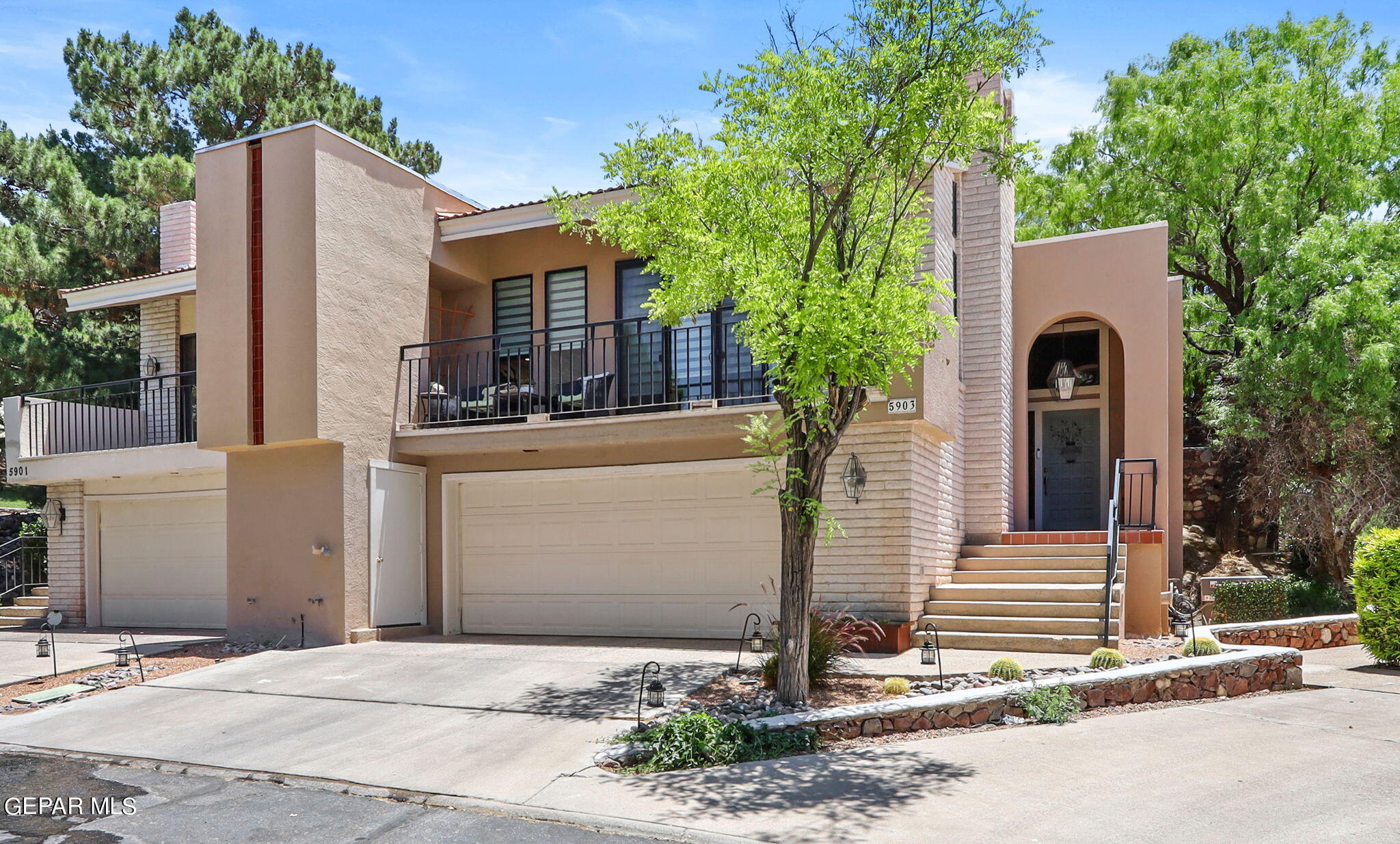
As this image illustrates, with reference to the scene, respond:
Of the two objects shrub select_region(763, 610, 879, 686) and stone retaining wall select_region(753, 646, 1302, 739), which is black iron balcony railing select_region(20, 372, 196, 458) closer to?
shrub select_region(763, 610, 879, 686)

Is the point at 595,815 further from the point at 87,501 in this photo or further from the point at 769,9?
the point at 87,501

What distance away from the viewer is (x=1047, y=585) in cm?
1102

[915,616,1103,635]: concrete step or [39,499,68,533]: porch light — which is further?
[39,499,68,533]: porch light

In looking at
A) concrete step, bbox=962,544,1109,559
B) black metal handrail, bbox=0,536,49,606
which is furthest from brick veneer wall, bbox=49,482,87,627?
concrete step, bbox=962,544,1109,559

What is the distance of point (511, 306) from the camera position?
47.5 feet

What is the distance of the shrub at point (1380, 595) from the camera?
1027 cm

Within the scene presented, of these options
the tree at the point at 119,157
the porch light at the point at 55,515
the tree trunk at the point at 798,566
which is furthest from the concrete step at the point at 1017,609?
the tree at the point at 119,157

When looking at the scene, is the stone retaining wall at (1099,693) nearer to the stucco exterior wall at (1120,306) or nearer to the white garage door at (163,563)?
the stucco exterior wall at (1120,306)

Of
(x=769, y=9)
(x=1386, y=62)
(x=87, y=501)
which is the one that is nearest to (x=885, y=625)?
(x=769, y=9)

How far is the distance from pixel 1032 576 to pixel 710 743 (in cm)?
570

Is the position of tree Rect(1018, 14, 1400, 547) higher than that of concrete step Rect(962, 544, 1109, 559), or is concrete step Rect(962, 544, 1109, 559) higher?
tree Rect(1018, 14, 1400, 547)

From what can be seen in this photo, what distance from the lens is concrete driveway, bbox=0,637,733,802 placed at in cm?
704

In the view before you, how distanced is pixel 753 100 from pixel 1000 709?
16.9 ft

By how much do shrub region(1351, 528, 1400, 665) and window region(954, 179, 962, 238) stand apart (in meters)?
5.68
